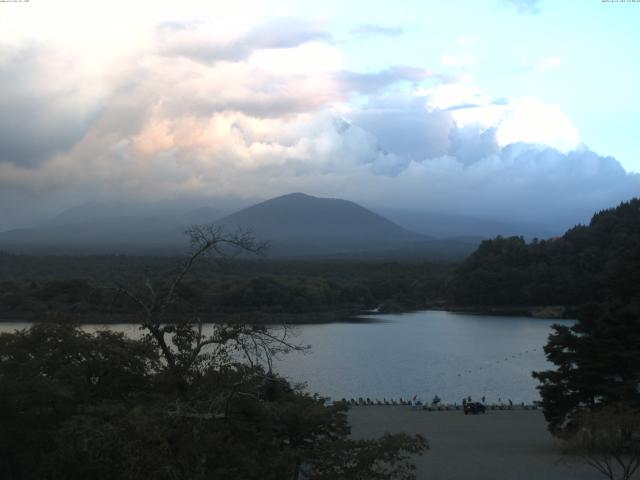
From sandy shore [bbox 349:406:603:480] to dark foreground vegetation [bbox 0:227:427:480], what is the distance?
162 inches

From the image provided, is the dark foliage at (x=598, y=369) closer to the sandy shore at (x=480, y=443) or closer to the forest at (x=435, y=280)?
the sandy shore at (x=480, y=443)

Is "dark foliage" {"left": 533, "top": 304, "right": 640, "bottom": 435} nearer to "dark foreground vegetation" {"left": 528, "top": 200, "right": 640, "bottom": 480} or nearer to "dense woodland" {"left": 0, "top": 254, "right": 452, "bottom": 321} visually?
"dark foreground vegetation" {"left": 528, "top": 200, "right": 640, "bottom": 480}

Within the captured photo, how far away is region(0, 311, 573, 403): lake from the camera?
2241 cm

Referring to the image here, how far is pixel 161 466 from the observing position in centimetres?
486

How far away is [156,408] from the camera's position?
5.40 m

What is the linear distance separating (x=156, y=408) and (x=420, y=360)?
2378 centimetres

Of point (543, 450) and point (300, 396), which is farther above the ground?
point (300, 396)

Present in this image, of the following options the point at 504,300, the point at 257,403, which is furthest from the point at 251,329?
the point at 504,300

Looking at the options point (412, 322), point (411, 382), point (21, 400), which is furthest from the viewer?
point (412, 322)

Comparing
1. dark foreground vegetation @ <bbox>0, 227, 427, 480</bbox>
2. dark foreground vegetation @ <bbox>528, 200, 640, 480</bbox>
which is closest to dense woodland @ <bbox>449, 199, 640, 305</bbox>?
dark foreground vegetation @ <bbox>528, 200, 640, 480</bbox>

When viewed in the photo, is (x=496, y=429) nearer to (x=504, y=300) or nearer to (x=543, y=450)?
(x=543, y=450)

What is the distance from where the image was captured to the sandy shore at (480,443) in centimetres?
1095

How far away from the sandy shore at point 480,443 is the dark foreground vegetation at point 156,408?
4.12 m

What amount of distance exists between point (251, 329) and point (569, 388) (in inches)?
353
